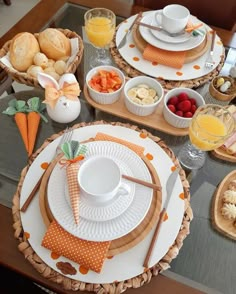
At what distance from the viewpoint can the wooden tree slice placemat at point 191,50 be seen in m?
1.04

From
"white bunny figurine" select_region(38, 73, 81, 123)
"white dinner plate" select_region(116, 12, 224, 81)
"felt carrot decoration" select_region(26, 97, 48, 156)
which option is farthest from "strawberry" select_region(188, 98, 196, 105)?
"felt carrot decoration" select_region(26, 97, 48, 156)

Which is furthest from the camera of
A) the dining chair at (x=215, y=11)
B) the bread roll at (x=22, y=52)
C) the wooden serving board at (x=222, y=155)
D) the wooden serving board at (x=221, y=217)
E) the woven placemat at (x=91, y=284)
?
the dining chair at (x=215, y=11)

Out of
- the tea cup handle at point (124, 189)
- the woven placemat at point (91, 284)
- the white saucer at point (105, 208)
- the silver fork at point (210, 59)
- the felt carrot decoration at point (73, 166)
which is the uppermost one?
the silver fork at point (210, 59)

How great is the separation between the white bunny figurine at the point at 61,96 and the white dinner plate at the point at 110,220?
163 mm

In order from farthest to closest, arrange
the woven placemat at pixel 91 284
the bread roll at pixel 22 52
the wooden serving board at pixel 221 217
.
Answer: the bread roll at pixel 22 52
the wooden serving board at pixel 221 217
the woven placemat at pixel 91 284

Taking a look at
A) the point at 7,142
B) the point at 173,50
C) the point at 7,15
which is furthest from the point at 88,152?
the point at 7,15

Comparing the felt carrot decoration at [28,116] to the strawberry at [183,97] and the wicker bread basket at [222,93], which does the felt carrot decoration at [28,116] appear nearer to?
the strawberry at [183,97]

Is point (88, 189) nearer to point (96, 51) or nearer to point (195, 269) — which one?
point (195, 269)

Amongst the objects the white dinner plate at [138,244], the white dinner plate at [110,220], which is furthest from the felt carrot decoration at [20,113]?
the white dinner plate at [110,220]

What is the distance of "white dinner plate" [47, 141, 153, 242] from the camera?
65 centimetres

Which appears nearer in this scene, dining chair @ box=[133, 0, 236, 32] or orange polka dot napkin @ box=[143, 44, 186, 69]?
orange polka dot napkin @ box=[143, 44, 186, 69]

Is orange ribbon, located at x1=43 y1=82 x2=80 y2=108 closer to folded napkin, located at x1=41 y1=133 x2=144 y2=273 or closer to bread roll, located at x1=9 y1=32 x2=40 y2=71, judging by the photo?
bread roll, located at x1=9 y1=32 x2=40 y2=71

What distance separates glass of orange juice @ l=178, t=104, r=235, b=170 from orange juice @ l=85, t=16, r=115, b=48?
43 centimetres

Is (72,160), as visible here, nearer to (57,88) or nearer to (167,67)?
(57,88)
